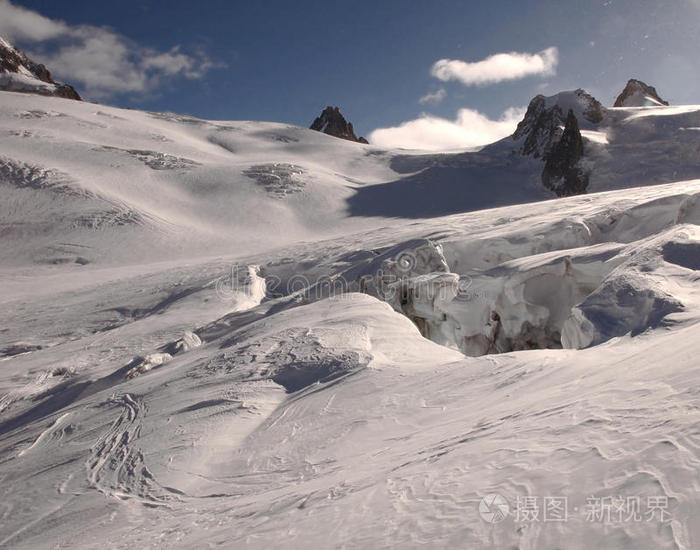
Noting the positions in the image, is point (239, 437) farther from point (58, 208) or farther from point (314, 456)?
point (58, 208)

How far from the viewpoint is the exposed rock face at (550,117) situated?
3244 centimetres

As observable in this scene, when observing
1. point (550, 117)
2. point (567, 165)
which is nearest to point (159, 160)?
point (567, 165)

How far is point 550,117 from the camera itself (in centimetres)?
3331

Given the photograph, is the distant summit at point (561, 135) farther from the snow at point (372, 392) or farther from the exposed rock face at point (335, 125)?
the exposed rock face at point (335, 125)

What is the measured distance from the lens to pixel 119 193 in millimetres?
21344

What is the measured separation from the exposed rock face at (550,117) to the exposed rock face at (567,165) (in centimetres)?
311

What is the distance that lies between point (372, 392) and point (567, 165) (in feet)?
94.6

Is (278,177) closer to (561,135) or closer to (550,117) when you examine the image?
(561,135)

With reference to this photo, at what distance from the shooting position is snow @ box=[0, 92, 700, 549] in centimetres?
181

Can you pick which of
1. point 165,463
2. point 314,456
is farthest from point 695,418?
point 165,463

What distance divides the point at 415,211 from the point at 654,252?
1964cm

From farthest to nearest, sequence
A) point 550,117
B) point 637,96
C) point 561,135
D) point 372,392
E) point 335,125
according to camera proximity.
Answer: point 335,125 < point 637,96 < point 550,117 < point 561,135 < point 372,392

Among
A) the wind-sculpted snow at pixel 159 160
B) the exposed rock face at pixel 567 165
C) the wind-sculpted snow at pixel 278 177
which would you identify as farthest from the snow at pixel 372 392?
the exposed rock face at pixel 567 165

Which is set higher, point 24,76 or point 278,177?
point 24,76
